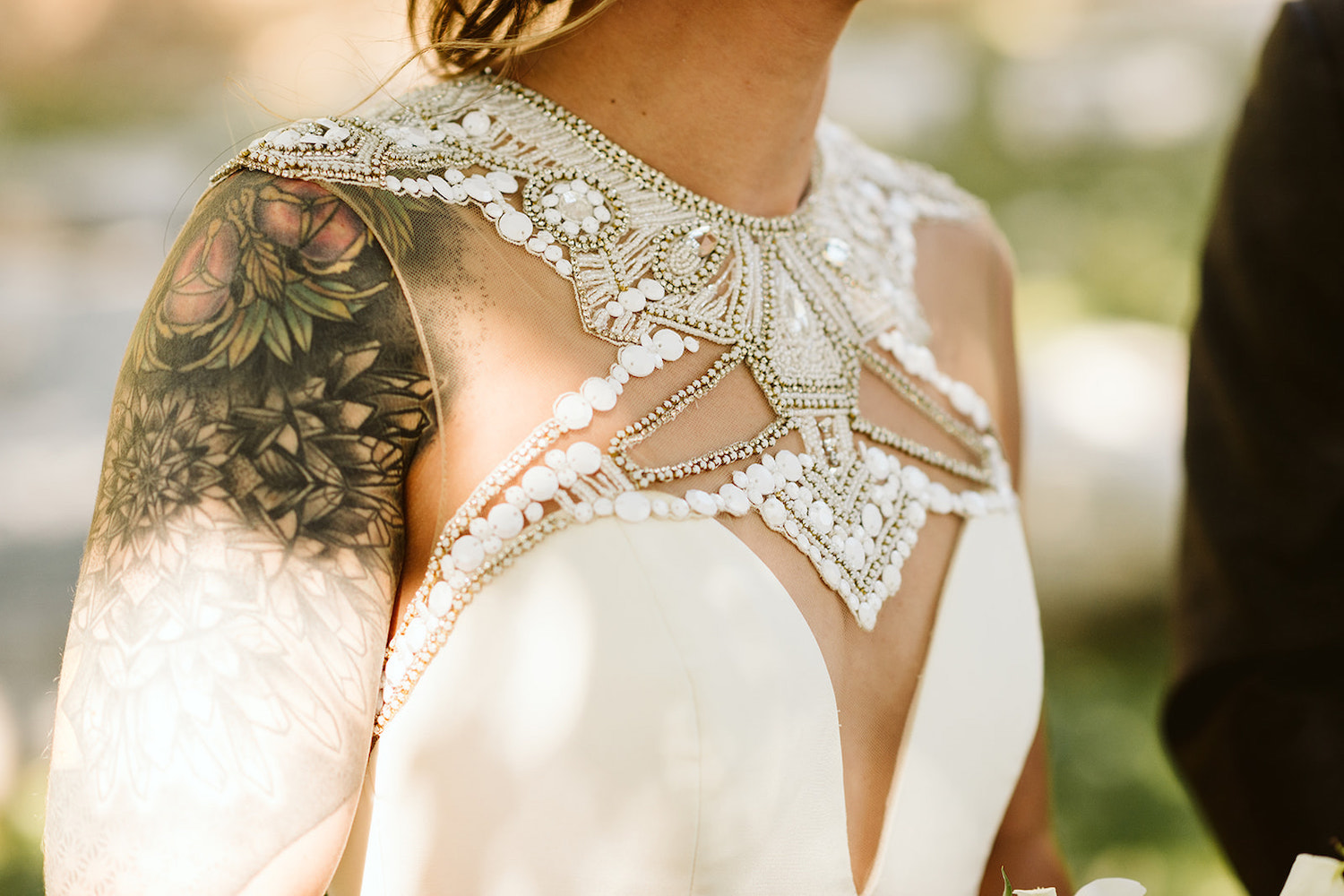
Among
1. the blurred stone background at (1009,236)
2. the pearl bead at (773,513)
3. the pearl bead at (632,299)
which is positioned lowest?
the blurred stone background at (1009,236)

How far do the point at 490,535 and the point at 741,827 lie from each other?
43 centimetres

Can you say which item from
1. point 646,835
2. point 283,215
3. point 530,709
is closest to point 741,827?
point 646,835

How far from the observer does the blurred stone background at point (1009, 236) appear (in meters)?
3.75

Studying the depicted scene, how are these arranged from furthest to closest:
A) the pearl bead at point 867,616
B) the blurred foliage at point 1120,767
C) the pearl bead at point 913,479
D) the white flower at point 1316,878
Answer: the blurred foliage at point 1120,767
the pearl bead at point 913,479
the pearl bead at point 867,616
the white flower at point 1316,878

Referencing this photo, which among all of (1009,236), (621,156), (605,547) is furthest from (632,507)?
(1009,236)

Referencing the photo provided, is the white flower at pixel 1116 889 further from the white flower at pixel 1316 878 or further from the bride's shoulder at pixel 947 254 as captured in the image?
the bride's shoulder at pixel 947 254

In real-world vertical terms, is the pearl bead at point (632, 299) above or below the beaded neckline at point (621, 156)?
below

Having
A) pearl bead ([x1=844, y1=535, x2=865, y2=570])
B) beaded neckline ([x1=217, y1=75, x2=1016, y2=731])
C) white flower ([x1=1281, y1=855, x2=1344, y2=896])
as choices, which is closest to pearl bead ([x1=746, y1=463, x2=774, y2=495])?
beaded neckline ([x1=217, y1=75, x2=1016, y2=731])

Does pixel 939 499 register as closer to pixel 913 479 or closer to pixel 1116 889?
pixel 913 479

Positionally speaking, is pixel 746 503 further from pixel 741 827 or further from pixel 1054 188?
pixel 1054 188

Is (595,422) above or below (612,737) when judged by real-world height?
above

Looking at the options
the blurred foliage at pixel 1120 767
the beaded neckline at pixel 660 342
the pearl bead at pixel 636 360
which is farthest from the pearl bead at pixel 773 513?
the blurred foliage at pixel 1120 767

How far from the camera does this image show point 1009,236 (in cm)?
638

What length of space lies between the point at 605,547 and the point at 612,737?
0.66 ft
